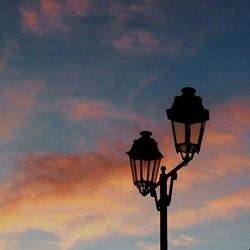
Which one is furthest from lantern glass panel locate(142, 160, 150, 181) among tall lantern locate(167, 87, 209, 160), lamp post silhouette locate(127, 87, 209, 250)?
tall lantern locate(167, 87, 209, 160)

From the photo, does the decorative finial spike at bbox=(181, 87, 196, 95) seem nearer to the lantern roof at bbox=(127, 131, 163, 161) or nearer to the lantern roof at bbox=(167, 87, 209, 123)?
the lantern roof at bbox=(167, 87, 209, 123)

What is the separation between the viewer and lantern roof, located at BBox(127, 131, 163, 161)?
1054 cm

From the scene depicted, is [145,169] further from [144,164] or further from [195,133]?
[195,133]

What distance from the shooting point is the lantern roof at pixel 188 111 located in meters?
9.64

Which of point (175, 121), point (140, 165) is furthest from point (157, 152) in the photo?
point (175, 121)

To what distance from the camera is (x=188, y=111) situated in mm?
9688

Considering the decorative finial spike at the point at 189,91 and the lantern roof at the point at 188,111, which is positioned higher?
the decorative finial spike at the point at 189,91

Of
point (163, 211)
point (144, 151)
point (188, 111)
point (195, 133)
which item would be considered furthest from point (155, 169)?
point (188, 111)

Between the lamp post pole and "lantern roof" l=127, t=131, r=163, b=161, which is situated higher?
"lantern roof" l=127, t=131, r=163, b=161

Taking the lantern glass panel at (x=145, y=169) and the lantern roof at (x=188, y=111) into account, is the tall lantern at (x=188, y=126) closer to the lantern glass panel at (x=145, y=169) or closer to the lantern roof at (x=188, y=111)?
the lantern roof at (x=188, y=111)

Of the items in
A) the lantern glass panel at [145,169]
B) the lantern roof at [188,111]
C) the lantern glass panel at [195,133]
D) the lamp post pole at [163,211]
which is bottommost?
the lamp post pole at [163,211]

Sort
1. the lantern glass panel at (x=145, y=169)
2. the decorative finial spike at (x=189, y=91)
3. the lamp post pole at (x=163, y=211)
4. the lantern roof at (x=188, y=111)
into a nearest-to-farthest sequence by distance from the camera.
Result: the lamp post pole at (x=163, y=211) < the lantern roof at (x=188, y=111) < the decorative finial spike at (x=189, y=91) < the lantern glass panel at (x=145, y=169)

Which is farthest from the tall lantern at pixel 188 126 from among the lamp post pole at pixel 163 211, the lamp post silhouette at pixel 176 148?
the lamp post pole at pixel 163 211

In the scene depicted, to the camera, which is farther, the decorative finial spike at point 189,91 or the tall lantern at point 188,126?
the decorative finial spike at point 189,91
